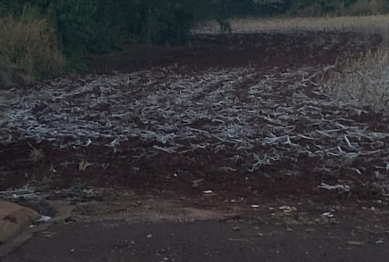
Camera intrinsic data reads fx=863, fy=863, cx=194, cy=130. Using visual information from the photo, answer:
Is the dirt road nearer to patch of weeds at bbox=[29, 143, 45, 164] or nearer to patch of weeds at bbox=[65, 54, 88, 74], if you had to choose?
patch of weeds at bbox=[29, 143, 45, 164]

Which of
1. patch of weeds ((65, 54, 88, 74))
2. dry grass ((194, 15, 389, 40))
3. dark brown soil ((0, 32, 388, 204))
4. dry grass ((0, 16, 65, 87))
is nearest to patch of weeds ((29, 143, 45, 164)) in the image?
dark brown soil ((0, 32, 388, 204))

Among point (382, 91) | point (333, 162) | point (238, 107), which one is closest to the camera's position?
point (333, 162)

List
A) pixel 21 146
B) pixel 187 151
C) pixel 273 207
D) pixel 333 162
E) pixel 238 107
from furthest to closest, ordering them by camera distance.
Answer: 1. pixel 238 107
2. pixel 21 146
3. pixel 187 151
4. pixel 333 162
5. pixel 273 207

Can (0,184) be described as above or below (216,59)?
above

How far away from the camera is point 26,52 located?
20625 mm

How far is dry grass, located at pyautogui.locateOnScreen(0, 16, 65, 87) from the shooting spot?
19.7 meters

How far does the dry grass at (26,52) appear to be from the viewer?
19.7 m

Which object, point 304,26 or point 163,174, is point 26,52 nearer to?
point 163,174

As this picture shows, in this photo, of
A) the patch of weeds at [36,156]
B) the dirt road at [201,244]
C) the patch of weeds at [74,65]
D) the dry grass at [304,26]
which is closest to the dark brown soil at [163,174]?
the patch of weeds at [36,156]

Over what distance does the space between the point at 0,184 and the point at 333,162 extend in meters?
3.81

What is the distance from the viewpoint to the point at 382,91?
51.0ft

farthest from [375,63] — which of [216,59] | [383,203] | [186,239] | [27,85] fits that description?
[186,239]

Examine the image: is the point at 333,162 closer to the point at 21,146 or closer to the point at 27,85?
the point at 21,146

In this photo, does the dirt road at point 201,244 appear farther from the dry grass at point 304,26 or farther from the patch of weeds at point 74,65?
the dry grass at point 304,26
